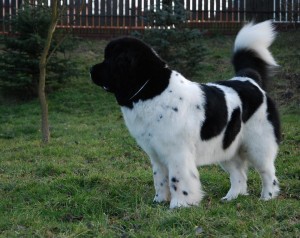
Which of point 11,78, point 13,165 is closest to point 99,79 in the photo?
point 13,165

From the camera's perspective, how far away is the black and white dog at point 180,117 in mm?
5105

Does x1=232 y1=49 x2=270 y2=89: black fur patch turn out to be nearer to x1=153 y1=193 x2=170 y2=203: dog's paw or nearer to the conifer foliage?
x1=153 y1=193 x2=170 y2=203: dog's paw

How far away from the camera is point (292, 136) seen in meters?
8.80

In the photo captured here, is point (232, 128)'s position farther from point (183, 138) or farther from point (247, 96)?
point (183, 138)

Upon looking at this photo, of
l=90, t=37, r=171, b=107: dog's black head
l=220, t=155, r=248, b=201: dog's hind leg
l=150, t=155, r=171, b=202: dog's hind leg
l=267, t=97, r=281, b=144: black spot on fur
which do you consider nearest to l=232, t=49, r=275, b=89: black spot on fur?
l=267, t=97, r=281, b=144: black spot on fur

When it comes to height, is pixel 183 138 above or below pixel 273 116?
below

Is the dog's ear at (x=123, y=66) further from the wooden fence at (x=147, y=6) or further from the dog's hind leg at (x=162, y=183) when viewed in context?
the wooden fence at (x=147, y=6)

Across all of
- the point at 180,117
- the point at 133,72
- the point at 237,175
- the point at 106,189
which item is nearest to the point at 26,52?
the point at 106,189

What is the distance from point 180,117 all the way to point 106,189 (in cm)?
131

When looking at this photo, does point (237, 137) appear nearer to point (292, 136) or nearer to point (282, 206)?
point (282, 206)

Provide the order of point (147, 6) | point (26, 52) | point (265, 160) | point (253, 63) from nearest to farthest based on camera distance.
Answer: point (265, 160) → point (253, 63) → point (26, 52) → point (147, 6)

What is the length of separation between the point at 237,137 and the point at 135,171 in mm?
1794

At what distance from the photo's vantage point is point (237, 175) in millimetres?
5891

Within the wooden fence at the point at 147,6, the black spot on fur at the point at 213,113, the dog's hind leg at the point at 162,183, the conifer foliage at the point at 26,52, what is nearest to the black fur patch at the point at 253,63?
the black spot on fur at the point at 213,113
